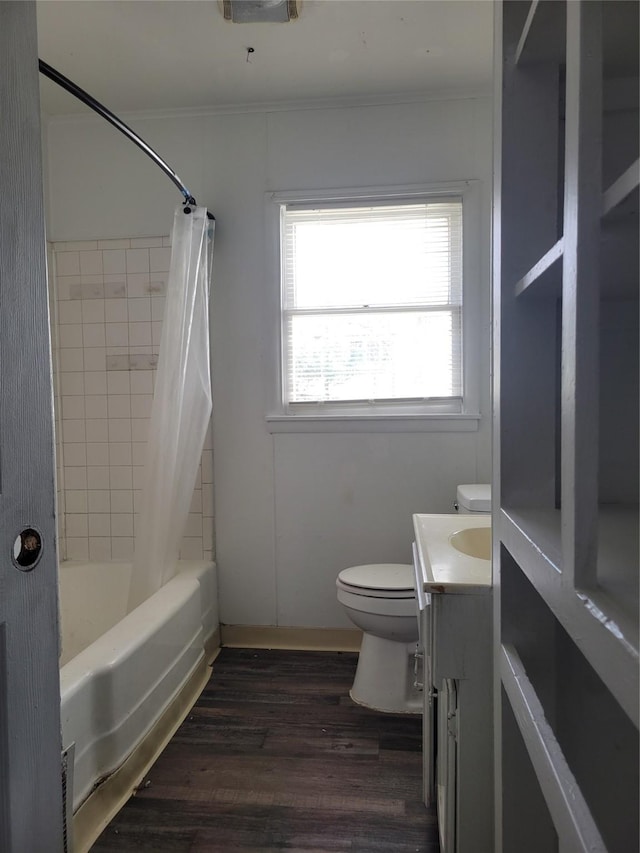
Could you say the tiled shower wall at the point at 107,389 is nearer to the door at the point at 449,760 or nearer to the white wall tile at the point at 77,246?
the white wall tile at the point at 77,246

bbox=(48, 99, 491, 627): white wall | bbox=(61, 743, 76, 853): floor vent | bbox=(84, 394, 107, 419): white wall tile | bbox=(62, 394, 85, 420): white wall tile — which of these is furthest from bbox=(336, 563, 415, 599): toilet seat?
bbox=(62, 394, 85, 420): white wall tile

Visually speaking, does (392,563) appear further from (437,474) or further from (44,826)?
(44,826)

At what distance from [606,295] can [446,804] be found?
3.68 ft

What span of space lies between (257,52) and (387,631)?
7.49 feet

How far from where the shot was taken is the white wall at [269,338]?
2662mm

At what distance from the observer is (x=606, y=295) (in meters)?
0.99

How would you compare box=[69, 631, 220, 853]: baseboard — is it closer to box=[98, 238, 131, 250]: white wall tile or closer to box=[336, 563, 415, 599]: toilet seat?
box=[336, 563, 415, 599]: toilet seat

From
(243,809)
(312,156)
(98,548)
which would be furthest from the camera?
(98,548)

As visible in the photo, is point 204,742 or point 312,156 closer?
point 204,742

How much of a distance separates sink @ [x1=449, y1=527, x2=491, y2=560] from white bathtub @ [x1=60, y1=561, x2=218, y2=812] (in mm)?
1097

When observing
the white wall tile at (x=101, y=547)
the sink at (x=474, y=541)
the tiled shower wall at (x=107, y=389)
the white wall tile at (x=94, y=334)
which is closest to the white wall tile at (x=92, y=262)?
the tiled shower wall at (x=107, y=389)

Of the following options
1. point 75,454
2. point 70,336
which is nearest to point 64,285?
point 70,336

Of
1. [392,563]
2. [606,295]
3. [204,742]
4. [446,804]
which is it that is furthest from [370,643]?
[606,295]

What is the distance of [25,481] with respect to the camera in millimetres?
894
